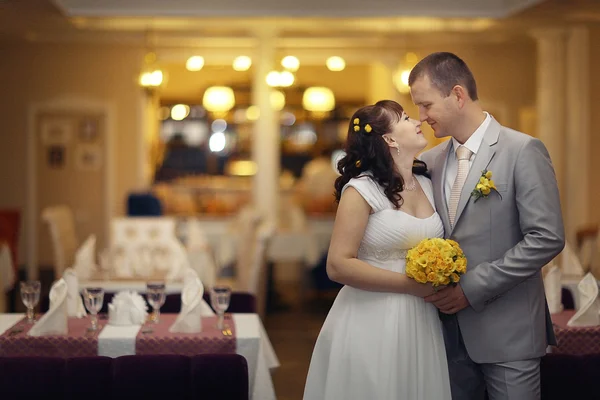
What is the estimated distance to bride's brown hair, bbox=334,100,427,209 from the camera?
10.4ft

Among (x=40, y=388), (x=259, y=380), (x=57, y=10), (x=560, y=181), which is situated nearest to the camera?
(x=40, y=388)

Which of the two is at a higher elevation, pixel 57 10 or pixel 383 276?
pixel 57 10

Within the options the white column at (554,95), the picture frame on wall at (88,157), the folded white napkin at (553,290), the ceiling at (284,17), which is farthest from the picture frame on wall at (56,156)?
the folded white napkin at (553,290)

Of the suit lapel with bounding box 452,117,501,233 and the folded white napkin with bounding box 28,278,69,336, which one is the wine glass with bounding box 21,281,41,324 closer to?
the folded white napkin with bounding box 28,278,69,336

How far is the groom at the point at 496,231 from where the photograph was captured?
2.95 meters

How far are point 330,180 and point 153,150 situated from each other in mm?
2967

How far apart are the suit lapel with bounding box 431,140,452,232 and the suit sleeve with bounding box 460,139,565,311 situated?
0.28m

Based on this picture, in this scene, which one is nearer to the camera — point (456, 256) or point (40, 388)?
point (456, 256)

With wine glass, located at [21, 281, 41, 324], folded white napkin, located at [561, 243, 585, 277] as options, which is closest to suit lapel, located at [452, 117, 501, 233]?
wine glass, located at [21, 281, 41, 324]

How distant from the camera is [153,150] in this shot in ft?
42.1

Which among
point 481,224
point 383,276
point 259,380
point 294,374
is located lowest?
point 294,374

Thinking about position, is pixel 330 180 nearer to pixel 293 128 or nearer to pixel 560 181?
pixel 560 181

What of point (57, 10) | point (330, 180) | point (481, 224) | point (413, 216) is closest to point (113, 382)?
point (413, 216)

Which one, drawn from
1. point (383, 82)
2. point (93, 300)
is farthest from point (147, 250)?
point (383, 82)
